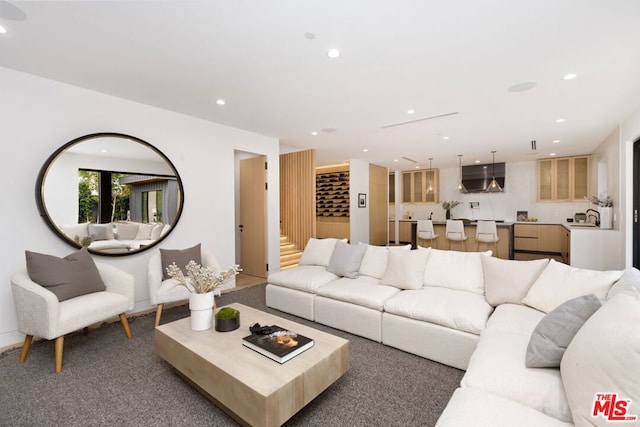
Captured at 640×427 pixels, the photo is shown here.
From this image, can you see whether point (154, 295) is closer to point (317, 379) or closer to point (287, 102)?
point (317, 379)

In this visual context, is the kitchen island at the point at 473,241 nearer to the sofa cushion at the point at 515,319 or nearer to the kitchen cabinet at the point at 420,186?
the kitchen cabinet at the point at 420,186

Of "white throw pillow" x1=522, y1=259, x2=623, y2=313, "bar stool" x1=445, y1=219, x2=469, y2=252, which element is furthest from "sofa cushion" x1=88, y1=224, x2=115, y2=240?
"bar stool" x1=445, y1=219, x2=469, y2=252

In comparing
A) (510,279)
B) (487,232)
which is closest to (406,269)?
(510,279)

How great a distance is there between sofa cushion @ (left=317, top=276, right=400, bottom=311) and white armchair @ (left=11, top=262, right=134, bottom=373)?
2043 millimetres

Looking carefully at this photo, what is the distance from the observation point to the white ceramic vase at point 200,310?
2.23 metres

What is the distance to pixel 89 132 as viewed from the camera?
3299 millimetres

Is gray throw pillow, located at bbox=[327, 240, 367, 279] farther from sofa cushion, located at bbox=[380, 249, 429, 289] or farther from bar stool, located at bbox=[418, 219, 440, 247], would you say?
bar stool, located at bbox=[418, 219, 440, 247]

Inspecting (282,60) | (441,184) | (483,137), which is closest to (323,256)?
(282,60)

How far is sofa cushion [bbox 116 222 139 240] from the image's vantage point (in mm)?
3590

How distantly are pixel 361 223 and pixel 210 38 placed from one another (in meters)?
6.31

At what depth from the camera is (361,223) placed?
26.3 feet

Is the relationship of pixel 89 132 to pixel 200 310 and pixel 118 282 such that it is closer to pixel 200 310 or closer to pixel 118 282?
pixel 118 282

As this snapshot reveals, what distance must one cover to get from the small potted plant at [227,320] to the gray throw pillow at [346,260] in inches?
63.0

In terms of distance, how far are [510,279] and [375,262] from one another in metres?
1.40
